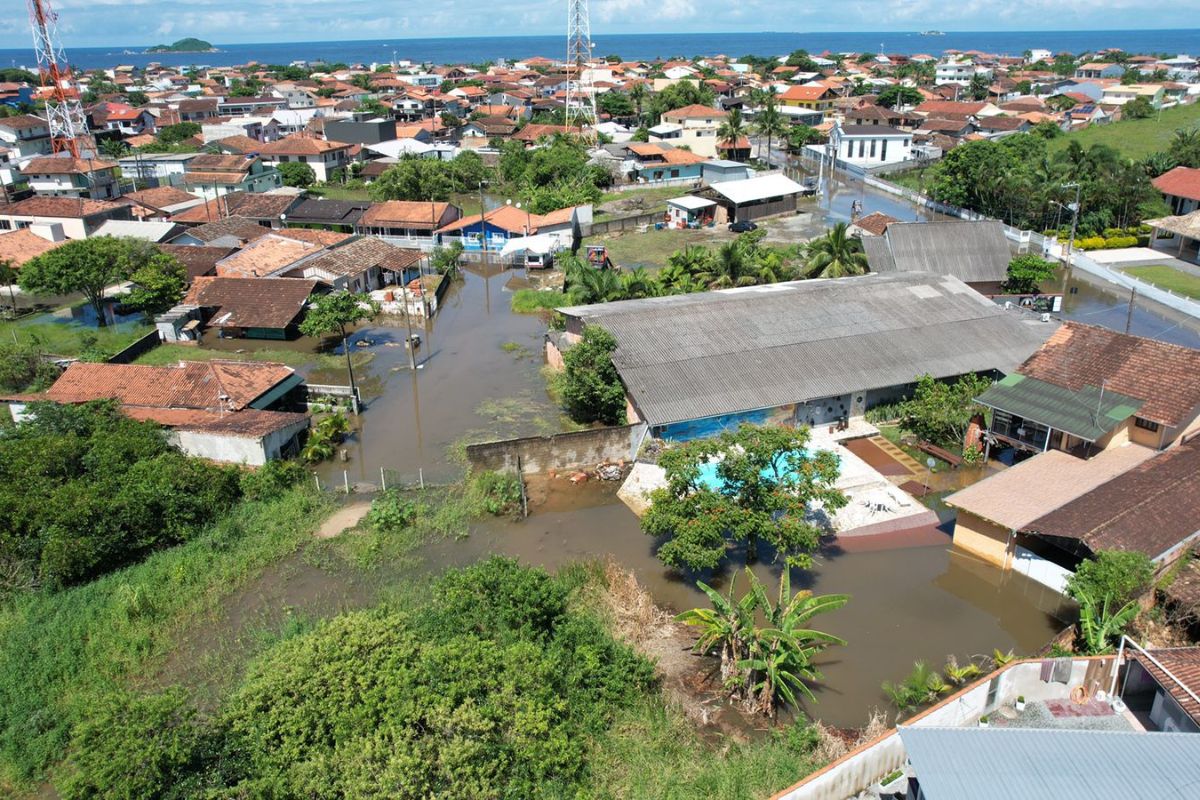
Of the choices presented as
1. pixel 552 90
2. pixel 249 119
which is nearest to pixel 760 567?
pixel 249 119

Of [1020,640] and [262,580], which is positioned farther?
[262,580]

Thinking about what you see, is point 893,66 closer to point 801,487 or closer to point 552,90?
point 552,90

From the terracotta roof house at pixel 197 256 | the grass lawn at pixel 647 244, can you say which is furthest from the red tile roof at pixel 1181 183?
the terracotta roof house at pixel 197 256

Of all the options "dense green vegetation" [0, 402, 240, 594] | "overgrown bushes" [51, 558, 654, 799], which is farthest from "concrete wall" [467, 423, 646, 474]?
"overgrown bushes" [51, 558, 654, 799]

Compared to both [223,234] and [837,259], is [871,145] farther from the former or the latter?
[223,234]

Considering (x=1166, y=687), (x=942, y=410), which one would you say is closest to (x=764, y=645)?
(x=1166, y=687)

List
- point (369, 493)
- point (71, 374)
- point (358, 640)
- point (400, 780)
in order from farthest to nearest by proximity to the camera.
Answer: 1. point (71, 374)
2. point (369, 493)
3. point (358, 640)
4. point (400, 780)

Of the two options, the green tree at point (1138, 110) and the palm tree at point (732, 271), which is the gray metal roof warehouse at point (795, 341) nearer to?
the palm tree at point (732, 271)
